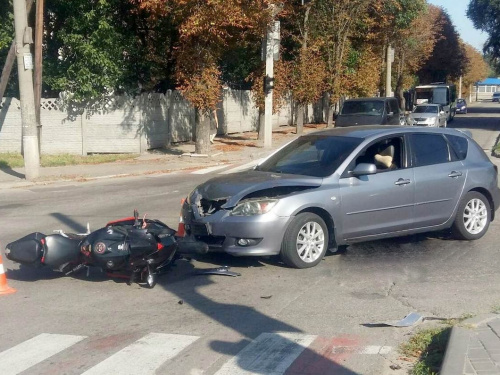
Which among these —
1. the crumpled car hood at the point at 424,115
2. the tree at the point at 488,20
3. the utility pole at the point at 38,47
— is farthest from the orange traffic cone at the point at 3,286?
the tree at the point at 488,20

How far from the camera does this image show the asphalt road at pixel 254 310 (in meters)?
5.91

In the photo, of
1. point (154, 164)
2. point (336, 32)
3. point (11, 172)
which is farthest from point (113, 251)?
point (336, 32)

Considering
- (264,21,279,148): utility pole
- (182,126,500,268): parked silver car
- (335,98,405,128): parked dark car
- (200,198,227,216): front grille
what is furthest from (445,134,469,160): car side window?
(335,98,405,128): parked dark car

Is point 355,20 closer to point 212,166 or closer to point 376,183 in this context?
point 212,166

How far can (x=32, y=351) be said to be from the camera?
242 inches

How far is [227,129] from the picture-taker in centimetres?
3406

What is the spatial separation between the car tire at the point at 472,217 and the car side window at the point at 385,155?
3.70 feet

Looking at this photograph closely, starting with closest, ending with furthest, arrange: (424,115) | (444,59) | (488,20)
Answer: (424,115) → (488,20) → (444,59)

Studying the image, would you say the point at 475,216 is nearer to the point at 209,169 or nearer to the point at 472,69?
the point at 209,169

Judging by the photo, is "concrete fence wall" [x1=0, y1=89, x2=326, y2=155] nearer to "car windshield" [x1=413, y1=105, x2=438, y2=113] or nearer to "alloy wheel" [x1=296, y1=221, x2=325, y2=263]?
"alloy wheel" [x1=296, y1=221, x2=325, y2=263]

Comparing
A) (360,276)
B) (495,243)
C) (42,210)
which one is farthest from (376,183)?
(42,210)

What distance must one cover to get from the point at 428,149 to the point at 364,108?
1810 centimetres

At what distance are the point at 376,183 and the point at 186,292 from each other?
2792 mm

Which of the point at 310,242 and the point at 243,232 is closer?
the point at 243,232
